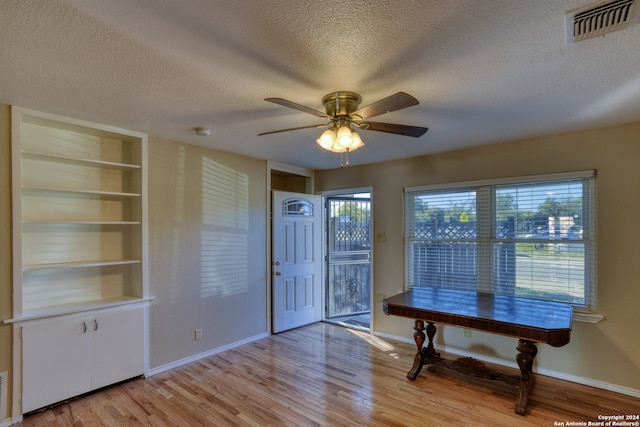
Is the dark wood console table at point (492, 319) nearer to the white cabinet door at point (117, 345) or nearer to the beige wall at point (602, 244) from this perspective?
the beige wall at point (602, 244)

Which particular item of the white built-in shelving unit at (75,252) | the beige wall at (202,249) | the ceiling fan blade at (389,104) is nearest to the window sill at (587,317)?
the ceiling fan blade at (389,104)

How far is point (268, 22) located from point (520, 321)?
2596mm

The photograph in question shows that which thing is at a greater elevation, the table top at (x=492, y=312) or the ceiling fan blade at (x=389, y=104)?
the ceiling fan blade at (x=389, y=104)

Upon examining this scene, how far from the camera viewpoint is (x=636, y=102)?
7.51 feet

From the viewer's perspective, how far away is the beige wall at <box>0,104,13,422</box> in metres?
2.36

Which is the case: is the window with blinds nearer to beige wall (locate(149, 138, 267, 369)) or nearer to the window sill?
the window sill

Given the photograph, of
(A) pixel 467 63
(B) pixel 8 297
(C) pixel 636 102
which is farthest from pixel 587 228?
(B) pixel 8 297

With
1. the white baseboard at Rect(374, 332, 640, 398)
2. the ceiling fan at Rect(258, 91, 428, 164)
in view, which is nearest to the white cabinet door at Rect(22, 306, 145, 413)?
the ceiling fan at Rect(258, 91, 428, 164)

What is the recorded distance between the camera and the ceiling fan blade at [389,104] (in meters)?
1.67

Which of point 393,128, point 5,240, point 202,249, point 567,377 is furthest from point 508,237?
point 5,240

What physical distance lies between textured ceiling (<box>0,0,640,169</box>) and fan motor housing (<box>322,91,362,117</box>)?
6cm

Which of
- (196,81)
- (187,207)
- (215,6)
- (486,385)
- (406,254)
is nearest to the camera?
(215,6)

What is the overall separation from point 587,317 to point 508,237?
945 millimetres

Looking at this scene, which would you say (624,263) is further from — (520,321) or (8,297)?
(8,297)
